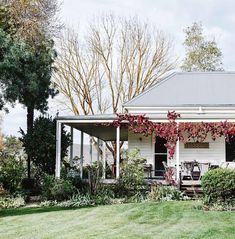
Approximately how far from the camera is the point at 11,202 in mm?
15516

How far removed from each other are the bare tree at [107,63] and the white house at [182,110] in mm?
10137

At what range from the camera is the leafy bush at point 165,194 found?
15211 mm

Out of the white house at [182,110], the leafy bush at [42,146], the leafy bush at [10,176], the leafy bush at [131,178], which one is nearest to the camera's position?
the leafy bush at [131,178]

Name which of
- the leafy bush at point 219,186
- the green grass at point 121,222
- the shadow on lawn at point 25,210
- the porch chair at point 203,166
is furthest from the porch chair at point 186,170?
the shadow on lawn at point 25,210

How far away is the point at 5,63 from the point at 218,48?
22.0 metres

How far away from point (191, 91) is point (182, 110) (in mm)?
1632

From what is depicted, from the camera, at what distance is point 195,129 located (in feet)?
56.1

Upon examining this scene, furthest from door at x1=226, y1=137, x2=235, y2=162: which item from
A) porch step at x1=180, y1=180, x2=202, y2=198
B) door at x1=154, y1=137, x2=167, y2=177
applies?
porch step at x1=180, y1=180, x2=202, y2=198

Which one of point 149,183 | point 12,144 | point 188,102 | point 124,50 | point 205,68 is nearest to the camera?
point 149,183

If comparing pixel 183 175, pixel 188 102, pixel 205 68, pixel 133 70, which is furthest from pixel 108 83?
pixel 183 175

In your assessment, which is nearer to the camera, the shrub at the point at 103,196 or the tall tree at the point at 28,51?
the shrub at the point at 103,196

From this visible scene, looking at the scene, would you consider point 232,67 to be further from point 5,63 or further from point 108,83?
point 5,63

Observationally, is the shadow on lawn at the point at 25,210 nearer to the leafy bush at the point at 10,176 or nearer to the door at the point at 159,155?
the leafy bush at the point at 10,176

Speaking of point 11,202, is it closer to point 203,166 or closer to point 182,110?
point 203,166
